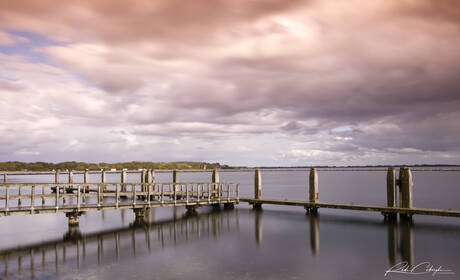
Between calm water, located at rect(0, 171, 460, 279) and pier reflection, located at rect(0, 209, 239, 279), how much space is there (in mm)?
42

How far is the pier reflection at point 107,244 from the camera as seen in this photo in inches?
611

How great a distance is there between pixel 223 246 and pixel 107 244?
19.1 feet

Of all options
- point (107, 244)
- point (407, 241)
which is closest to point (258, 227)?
point (407, 241)

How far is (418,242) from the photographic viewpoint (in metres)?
20.2

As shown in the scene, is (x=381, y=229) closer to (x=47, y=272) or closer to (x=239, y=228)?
(x=239, y=228)

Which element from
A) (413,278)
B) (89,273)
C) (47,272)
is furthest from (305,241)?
(47,272)

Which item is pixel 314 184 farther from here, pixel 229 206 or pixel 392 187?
pixel 229 206

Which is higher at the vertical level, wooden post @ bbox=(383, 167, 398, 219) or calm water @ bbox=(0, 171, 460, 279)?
wooden post @ bbox=(383, 167, 398, 219)

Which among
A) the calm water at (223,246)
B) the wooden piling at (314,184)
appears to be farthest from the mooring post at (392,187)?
the wooden piling at (314,184)

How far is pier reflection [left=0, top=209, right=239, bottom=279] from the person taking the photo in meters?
15.5

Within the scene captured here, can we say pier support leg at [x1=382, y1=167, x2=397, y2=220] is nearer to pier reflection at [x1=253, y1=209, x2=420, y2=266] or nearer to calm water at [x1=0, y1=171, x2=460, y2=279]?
pier reflection at [x1=253, y1=209, x2=420, y2=266]

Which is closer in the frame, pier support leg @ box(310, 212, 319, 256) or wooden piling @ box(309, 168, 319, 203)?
pier support leg @ box(310, 212, 319, 256)

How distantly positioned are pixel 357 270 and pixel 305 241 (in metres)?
5.75

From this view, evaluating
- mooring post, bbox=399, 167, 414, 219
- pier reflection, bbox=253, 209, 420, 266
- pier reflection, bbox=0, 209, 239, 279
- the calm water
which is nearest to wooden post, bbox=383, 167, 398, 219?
mooring post, bbox=399, 167, 414, 219
